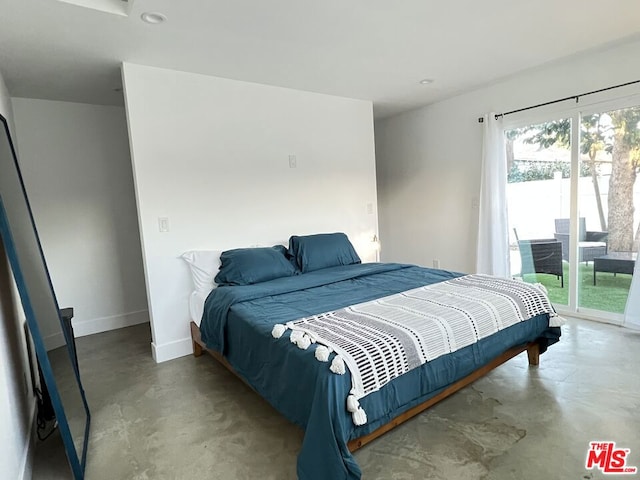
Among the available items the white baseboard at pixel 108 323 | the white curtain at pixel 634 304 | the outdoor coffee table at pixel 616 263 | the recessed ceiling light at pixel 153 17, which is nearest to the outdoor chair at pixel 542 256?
the outdoor coffee table at pixel 616 263

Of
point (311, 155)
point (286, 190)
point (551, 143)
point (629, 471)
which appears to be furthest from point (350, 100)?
point (629, 471)

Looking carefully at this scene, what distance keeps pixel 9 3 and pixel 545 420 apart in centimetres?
369

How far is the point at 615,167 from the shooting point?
3293mm

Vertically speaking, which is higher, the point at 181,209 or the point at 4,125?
the point at 4,125

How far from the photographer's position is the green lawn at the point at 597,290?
3.37 metres

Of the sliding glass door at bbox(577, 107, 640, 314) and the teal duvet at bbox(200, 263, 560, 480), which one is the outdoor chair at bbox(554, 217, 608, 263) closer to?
the sliding glass door at bbox(577, 107, 640, 314)

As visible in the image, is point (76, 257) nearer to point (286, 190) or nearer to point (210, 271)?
point (210, 271)

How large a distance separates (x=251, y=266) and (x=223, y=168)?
0.99 meters

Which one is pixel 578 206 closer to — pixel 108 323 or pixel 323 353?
pixel 323 353

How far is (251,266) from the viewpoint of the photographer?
3.08 meters

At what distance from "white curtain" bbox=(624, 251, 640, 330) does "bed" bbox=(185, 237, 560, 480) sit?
47.2 inches

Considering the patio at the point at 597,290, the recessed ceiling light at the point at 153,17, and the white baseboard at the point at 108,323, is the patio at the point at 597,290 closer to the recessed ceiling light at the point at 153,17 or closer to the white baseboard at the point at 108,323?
the recessed ceiling light at the point at 153,17

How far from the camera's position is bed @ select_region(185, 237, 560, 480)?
4.99 ft

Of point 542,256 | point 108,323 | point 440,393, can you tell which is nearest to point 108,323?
point 108,323
